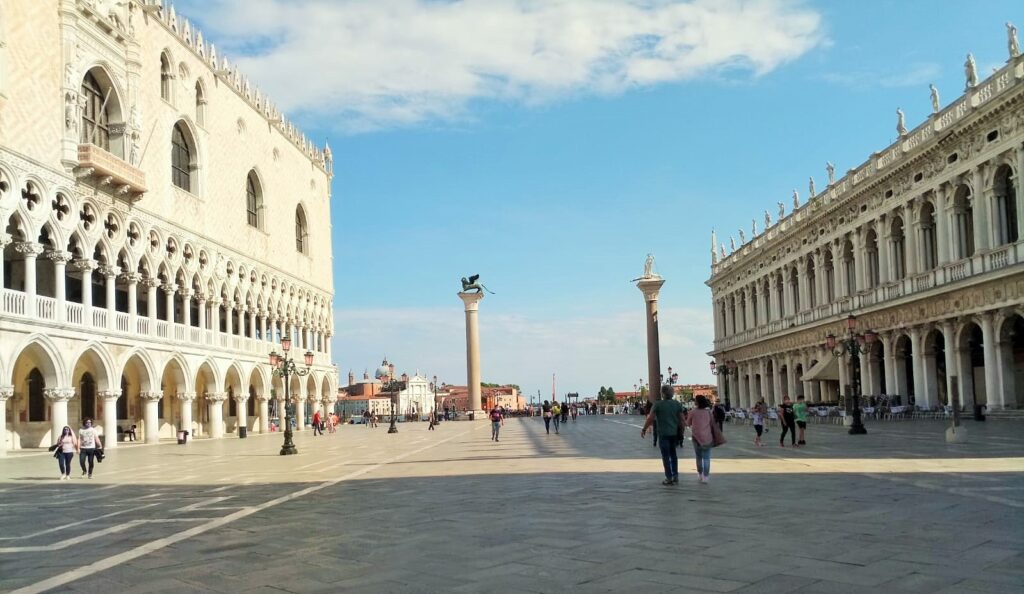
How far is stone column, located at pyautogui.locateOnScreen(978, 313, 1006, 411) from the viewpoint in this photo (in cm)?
3189

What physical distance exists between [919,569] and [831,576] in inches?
28.4

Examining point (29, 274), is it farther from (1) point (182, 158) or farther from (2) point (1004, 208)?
(2) point (1004, 208)

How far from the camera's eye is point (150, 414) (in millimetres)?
37938

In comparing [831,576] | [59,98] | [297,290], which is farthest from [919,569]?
[297,290]

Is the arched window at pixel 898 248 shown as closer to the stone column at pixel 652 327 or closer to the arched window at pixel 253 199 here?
the stone column at pixel 652 327

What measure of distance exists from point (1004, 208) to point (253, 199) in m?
39.3

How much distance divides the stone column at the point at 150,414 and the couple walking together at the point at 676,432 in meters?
29.5

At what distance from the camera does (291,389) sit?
59281 millimetres

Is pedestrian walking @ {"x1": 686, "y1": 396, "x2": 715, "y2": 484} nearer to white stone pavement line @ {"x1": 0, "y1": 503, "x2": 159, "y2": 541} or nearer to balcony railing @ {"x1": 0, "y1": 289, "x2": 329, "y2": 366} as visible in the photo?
white stone pavement line @ {"x1": 0, "y1": 503, "x2": 159, "y2": 541}

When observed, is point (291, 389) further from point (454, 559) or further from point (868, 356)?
point (454, 559)

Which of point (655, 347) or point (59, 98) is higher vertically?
point (59, 98)

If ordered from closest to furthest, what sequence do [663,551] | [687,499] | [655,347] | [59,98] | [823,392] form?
[663,551], [687,499], [59,98], [823,392], [655,347]

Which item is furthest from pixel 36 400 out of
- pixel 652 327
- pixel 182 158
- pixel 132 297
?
pixel 652 327

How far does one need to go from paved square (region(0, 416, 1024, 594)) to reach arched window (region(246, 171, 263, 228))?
35530 millimetres
